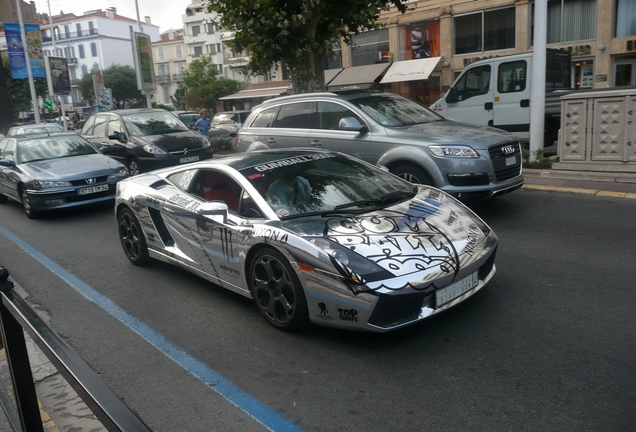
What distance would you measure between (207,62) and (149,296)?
55.0m

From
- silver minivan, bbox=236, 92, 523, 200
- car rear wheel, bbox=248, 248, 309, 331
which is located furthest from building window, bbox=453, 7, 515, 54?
car rear wheel, bbox=248, 248, 309, 331

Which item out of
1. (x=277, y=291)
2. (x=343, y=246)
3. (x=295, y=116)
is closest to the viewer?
(x=343, y=246)

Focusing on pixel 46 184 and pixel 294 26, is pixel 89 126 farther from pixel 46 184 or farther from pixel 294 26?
pixel 294 26

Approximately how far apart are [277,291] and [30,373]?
225 cm

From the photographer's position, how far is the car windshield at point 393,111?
8398 millimetres

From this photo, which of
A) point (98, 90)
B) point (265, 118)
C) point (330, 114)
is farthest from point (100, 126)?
point (98, 90)

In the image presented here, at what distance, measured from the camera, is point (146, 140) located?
1328 cm

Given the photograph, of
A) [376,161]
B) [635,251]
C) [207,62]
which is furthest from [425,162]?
[207,62]

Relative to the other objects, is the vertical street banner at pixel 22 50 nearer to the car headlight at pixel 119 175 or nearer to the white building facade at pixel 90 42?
the car headlight at pixel 119 175

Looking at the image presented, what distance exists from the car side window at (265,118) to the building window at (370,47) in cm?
1952

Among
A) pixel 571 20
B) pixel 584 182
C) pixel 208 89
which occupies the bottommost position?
pixel 584 182

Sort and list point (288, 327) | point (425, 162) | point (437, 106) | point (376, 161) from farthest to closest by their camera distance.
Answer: point (437, 106)
point (376, 161)
point (425, 162)
point (288, 327)

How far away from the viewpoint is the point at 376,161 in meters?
8.16

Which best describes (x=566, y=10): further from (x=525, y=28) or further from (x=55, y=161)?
(x=55, y=161)
